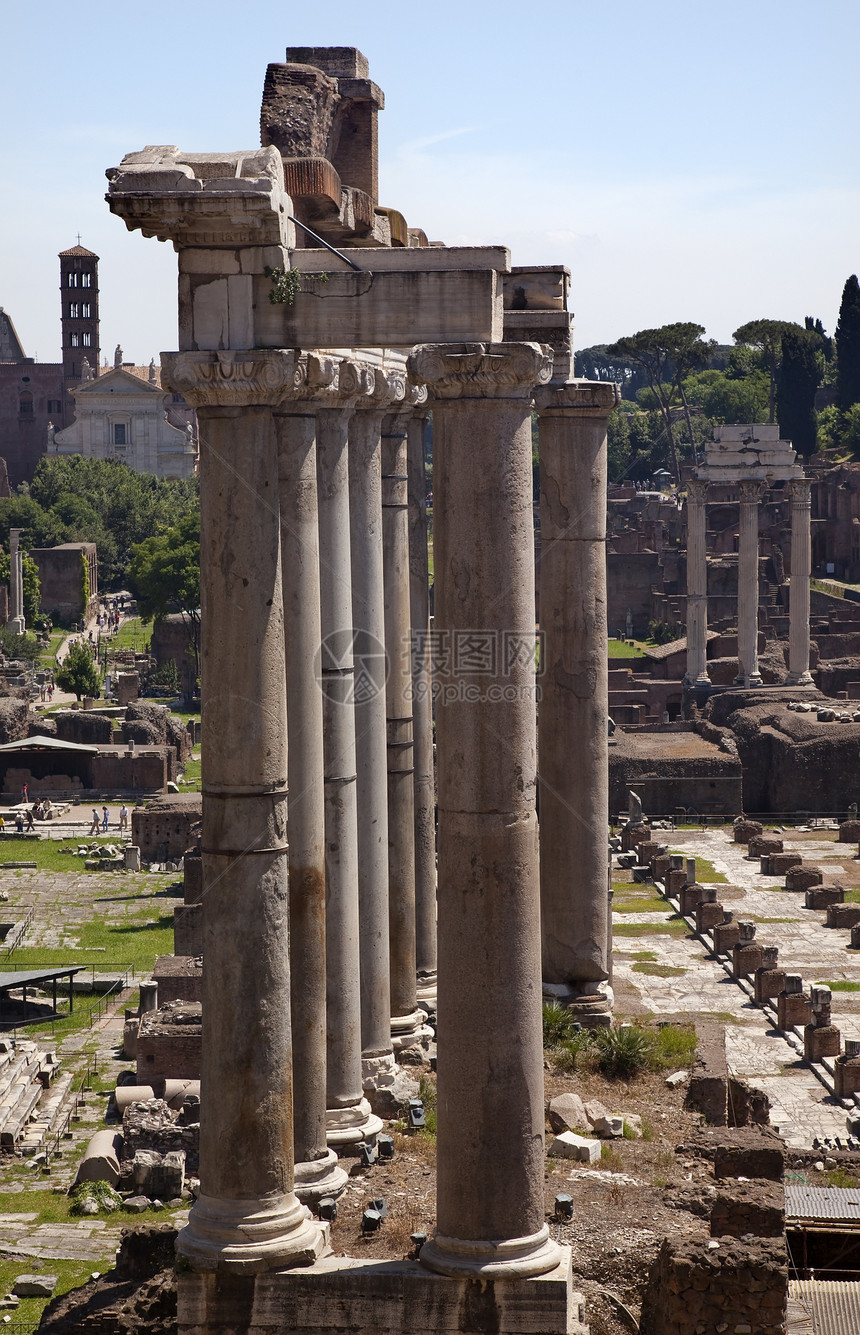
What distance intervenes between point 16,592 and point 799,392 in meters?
43.0

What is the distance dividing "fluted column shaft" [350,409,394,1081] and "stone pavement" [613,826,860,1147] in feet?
28.9

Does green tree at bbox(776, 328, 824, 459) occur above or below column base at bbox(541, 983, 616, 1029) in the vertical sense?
above

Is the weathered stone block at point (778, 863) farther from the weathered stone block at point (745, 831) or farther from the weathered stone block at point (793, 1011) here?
the weathered stone block at point (793, 1011)

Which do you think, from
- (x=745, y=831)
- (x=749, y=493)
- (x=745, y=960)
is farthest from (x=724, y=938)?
(x=749, y=493)

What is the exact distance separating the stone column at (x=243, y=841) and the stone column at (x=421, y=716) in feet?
24.1

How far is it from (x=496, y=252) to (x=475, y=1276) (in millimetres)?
5061

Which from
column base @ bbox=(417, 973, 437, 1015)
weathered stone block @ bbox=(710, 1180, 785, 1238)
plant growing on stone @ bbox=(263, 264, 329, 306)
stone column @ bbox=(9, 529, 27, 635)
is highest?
plant growing on stone @ bbox=(263, 264, 329, 306)

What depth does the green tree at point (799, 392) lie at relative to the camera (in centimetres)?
9700

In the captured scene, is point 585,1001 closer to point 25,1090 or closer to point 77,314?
point 25,1090

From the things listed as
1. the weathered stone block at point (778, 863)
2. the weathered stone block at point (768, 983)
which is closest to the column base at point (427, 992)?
the weathered stone block at point (768, 983)

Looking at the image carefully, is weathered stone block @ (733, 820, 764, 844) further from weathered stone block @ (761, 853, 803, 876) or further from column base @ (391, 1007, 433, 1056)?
column base @ (391, 1007, 433, 1056)

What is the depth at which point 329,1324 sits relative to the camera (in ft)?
30.9

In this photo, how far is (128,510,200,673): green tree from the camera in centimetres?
7319

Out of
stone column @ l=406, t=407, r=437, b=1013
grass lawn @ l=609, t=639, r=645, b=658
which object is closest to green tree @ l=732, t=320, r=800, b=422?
grass lawn @ l=609, t=639, r=645, b=658
